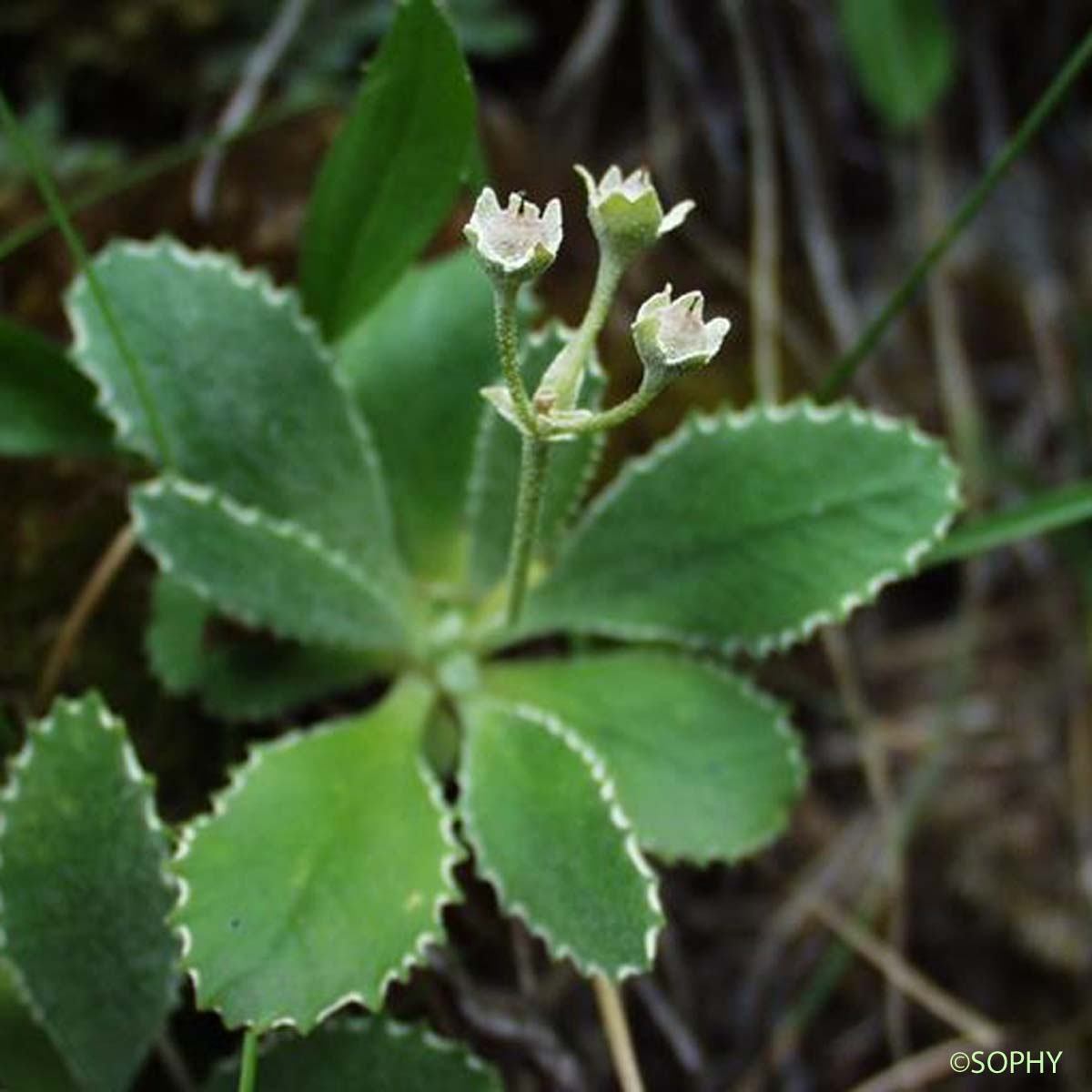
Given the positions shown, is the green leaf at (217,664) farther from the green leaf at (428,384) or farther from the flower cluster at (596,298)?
the flower cluster at (596,298)

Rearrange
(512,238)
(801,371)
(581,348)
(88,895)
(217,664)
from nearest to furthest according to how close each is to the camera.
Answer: (512,238) → (581,348) → (88,895) → (217,664) → (801,371)

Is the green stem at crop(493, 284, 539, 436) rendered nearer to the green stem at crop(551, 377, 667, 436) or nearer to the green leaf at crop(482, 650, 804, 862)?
the green stem at crop(551, 377, 667, 436)

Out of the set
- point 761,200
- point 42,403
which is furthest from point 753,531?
point 761,200

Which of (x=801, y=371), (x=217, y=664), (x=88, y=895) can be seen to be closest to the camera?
(x=88, y=895)

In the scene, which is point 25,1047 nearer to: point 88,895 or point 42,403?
point 88,895

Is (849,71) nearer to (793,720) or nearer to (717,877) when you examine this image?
(793,720)

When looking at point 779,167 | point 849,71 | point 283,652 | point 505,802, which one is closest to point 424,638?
point 283,652

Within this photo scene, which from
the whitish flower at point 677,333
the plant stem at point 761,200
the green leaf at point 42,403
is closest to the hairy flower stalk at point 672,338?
the whitish flower at point 677,333

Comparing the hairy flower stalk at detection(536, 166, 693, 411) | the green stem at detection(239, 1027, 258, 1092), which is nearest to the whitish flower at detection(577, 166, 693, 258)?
the hairy flower stalk at detection(536, 166, 693, 411)
